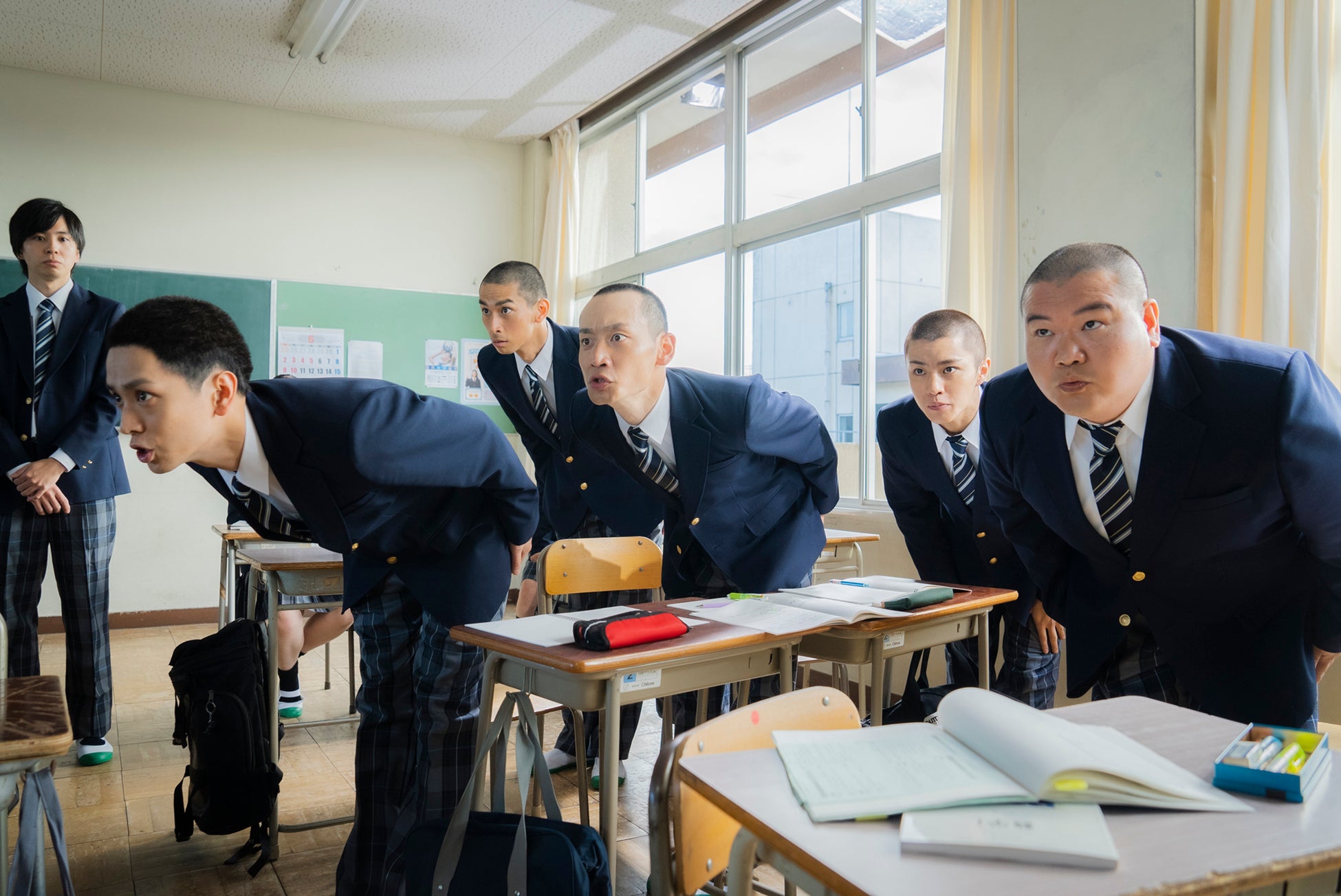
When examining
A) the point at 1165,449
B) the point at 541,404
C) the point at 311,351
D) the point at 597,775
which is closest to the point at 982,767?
the point at 1165,449

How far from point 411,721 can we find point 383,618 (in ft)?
0.73

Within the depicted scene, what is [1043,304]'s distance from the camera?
1504 mm

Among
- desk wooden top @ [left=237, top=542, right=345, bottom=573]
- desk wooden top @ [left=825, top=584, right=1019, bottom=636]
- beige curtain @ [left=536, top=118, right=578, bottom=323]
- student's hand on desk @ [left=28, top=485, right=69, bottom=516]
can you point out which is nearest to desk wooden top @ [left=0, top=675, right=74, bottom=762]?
desk wooden top @ [left=237, top=542, right=345, bottom=573]

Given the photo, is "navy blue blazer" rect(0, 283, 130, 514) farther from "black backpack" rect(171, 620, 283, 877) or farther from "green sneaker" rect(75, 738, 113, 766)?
"black backpack" rect(171, 620, 283, 877)

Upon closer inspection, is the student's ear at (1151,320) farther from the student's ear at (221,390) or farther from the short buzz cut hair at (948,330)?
the student's ear at (221,390)

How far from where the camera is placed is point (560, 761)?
2957mm

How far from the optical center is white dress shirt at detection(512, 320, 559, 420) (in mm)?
3090

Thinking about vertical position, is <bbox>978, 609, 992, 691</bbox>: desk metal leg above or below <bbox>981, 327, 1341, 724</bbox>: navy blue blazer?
below

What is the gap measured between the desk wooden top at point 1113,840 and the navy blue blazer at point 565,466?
197 centimetres

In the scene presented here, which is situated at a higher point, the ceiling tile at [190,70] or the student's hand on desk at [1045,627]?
the ceiling tile at [190,70]

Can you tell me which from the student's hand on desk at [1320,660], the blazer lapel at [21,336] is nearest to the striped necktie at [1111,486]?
the student's hand on desk at [1320,660]

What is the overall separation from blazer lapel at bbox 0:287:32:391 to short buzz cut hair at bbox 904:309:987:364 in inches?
107

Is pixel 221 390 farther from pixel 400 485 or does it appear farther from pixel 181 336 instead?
pixel 400 485

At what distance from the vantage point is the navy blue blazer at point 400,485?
5.48ft
